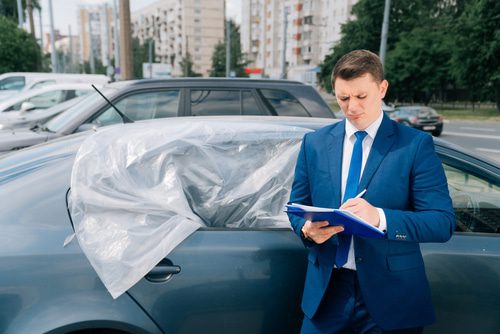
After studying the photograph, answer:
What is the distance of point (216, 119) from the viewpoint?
2.54 meters

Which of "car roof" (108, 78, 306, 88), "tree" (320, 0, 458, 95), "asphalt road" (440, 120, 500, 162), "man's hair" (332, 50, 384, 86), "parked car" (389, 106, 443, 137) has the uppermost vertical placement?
"tree" (320, 0, 458, 95)

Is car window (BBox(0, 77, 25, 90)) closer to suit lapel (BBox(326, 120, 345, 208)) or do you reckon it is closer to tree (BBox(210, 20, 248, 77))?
suit lapel (BBox(326, 120, 345, 208))

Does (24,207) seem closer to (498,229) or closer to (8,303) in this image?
(8,303)

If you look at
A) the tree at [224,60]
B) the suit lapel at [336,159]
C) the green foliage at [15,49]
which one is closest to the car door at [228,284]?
the suit lapel at [336,159]

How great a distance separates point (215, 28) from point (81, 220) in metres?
100

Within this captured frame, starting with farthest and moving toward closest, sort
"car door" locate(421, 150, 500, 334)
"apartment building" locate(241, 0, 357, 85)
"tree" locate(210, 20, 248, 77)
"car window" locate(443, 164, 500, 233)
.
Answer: "tree" locate(210, 20, 248, 77) < "apartment building" locate(241, 0, 357, 85) < "car window" locate(443, 164, 500, 233) < "car door" locate(421, 150, 500, 334)

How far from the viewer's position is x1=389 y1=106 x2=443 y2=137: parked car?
18.1 metres

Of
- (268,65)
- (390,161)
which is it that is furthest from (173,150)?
(268,65)

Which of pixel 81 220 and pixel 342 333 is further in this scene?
pixel 81 220

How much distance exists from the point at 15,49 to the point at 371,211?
32.4 m

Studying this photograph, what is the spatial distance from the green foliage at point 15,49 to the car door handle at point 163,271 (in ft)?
102

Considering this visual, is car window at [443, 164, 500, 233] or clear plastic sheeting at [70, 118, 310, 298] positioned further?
car window at [443, 164, 500, 233]

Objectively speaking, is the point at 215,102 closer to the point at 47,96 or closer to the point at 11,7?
the point at 47,96

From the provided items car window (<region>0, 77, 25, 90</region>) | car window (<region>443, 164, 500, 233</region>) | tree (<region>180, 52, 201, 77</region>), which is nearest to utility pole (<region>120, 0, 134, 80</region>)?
car window (<region>0, 77, 25, 90</region>)
